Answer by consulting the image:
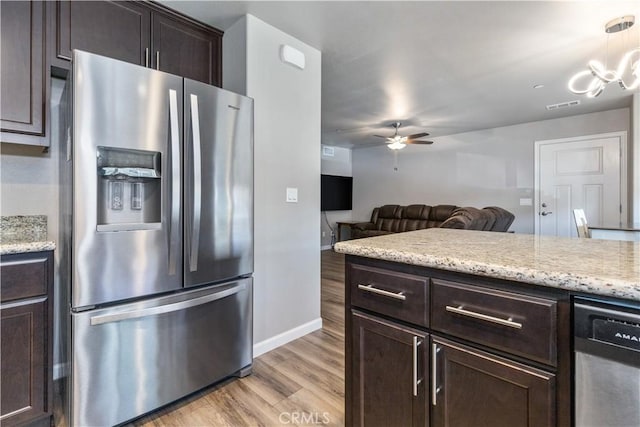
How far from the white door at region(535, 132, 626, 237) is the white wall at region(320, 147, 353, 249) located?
402 cm

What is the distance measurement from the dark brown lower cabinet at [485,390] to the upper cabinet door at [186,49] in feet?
7.45

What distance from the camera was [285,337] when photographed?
2.41 meters

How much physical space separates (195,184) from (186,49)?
118 cm

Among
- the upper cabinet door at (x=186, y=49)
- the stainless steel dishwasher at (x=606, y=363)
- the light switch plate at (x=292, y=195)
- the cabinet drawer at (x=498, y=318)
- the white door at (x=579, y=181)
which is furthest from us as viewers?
the white door at (x=579, y=181)

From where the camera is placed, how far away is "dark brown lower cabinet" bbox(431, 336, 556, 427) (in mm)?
792

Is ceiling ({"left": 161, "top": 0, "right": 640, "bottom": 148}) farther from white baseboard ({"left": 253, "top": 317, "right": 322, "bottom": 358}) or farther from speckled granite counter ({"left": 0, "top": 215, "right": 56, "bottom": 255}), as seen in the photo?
white baseboard ({"left": 253, "top": 317, "right": 322, "bottom": 358})

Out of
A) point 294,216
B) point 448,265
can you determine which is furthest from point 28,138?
point 448,265

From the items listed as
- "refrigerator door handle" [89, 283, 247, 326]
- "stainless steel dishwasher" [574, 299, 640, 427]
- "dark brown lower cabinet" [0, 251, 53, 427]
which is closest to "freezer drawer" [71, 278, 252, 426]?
"refrigerator door handle" [89, 283, 247, 326]

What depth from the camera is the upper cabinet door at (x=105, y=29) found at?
166 cm

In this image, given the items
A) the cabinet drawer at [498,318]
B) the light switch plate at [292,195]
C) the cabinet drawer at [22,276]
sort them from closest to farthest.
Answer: the cabinet drawer at [498,318] → the cabinet drawer at [22,276] → the light switch plate at [292,195]

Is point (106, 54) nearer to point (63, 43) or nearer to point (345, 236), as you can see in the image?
point (63, 43)

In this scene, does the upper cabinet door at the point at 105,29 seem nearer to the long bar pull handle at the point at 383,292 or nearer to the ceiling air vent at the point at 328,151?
the long bar pull handle at the point at 383,292

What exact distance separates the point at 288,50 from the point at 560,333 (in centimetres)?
242

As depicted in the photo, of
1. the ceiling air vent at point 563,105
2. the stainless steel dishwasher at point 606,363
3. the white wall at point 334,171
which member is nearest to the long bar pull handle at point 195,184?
the stainless steel dishwasher at point 606,363
